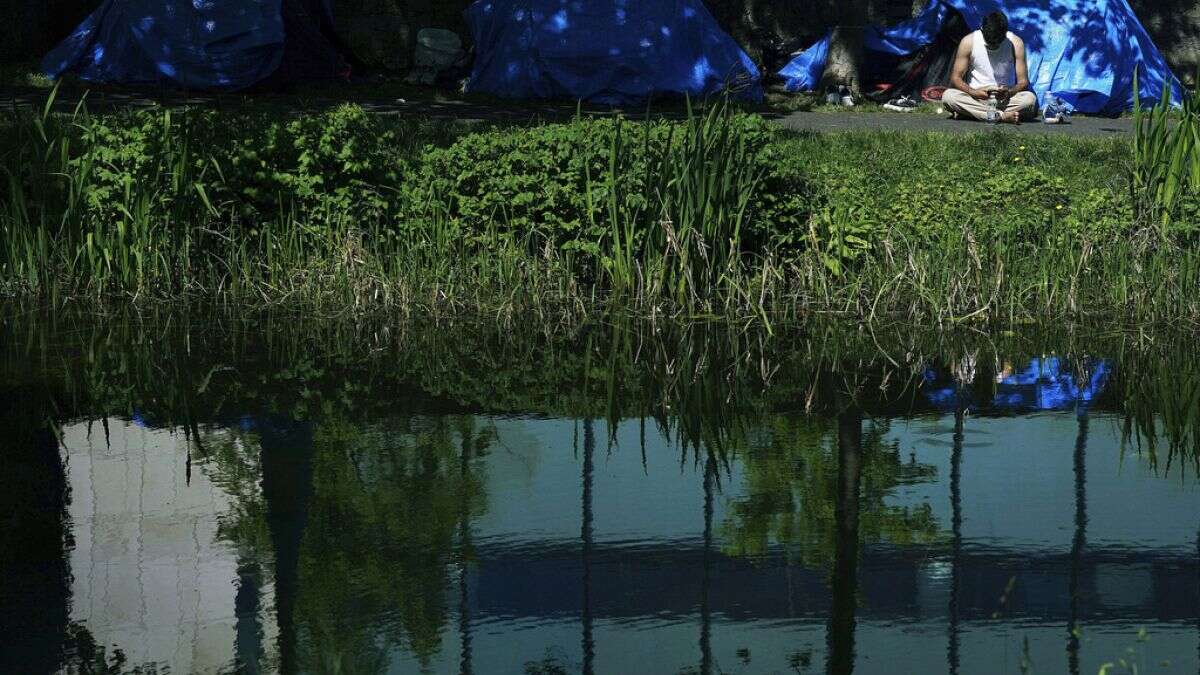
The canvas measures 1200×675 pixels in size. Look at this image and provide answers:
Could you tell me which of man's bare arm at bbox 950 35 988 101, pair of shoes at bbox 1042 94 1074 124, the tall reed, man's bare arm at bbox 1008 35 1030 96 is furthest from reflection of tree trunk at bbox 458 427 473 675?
pair of shoes at bbox 1042 94 1074 124

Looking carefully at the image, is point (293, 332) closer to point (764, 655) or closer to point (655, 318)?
point (655, 318)

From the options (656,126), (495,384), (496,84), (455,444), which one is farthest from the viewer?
(496,84)

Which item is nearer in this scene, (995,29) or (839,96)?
(995,29)

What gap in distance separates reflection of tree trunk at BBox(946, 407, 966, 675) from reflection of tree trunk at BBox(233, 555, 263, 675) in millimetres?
1666

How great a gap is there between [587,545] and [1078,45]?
13.3 meters

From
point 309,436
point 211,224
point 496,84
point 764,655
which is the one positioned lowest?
point 764,655

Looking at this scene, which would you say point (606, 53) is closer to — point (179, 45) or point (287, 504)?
point (179, 45)

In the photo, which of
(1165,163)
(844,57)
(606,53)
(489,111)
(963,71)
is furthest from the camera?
(844,57)

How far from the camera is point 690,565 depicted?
15.6ft

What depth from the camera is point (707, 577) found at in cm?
467

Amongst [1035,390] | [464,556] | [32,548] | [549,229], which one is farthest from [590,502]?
[549,229]

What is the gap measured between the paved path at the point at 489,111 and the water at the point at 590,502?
22.2 feet

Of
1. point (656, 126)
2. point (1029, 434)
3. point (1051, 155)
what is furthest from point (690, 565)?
point (1051, 155)

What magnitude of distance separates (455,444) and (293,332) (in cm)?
205
